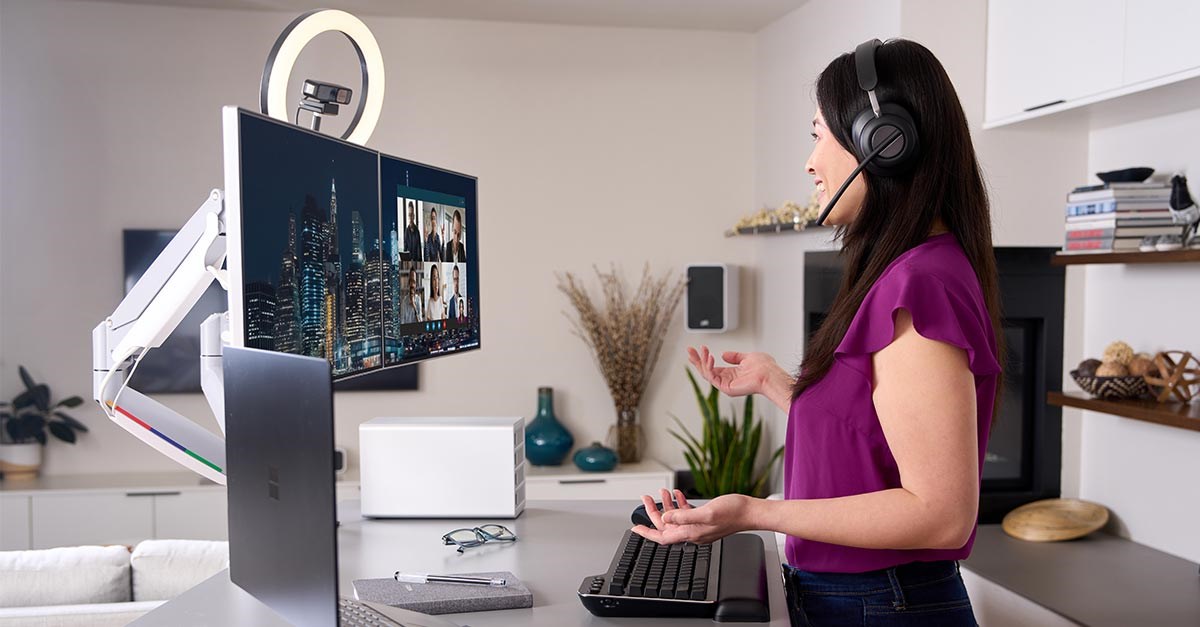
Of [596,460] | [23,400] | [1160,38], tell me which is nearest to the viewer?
[1160,38]

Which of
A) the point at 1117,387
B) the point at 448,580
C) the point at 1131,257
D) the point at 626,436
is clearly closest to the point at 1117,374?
the point at 1117,387

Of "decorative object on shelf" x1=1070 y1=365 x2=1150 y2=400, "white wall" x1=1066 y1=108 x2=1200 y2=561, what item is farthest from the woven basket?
"white wall" x1=1066 y1=108 x2=1200 y2=561

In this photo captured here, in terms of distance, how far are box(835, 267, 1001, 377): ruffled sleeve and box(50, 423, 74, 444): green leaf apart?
4208mm

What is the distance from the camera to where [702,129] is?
4984 mm

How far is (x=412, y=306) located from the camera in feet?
5.74

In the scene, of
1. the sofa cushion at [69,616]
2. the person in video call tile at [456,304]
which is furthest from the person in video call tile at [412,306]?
the sofa cushion at [69,616]

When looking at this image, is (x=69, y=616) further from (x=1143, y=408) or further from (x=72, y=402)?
(x=72, y=402)

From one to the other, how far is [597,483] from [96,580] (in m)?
2.62

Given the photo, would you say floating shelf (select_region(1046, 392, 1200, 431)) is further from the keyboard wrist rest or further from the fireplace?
the keyboard wrist rest

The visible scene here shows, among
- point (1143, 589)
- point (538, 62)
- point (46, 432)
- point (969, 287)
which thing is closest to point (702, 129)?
point (538, 62)

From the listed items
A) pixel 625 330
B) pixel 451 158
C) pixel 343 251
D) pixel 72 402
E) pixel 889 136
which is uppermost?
pixel 451 158

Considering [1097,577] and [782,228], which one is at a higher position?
[782,228]

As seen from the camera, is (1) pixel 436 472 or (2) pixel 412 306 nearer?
(2) pixel 412 306

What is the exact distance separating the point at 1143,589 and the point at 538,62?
3.45 m
